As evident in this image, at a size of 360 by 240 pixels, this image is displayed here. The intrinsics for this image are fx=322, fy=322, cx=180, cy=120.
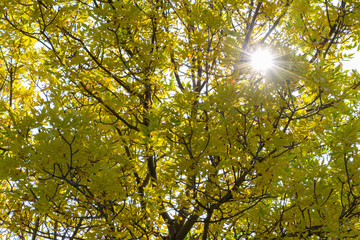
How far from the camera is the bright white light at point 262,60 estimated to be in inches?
113

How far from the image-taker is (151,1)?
4.31 m

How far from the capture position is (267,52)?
3.01 meters

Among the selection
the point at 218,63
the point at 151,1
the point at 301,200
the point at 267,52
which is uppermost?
the point at 151,1

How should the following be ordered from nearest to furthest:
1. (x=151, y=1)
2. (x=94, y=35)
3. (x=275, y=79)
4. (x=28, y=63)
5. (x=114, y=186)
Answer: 1. (x=275, y=79)
2. (x=114, y=186)
3. (x=94, y=35)
4. (x=151, y=1)
5. (x=28, y=63)

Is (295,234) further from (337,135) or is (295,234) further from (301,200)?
(337,135)

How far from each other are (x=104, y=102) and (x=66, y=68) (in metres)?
0.58

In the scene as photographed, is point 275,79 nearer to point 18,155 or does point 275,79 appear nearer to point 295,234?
point 295,234

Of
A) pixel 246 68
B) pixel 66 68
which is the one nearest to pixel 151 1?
pixel 66 68

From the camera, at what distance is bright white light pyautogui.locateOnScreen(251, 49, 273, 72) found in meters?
2.86

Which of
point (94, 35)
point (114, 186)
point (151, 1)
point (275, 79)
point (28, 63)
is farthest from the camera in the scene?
point (28, 63)

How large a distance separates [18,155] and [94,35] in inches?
58.0

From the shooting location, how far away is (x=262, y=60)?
2.96m

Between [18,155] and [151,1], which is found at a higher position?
[151,1]

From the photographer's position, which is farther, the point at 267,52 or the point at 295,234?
the point at 295,234
